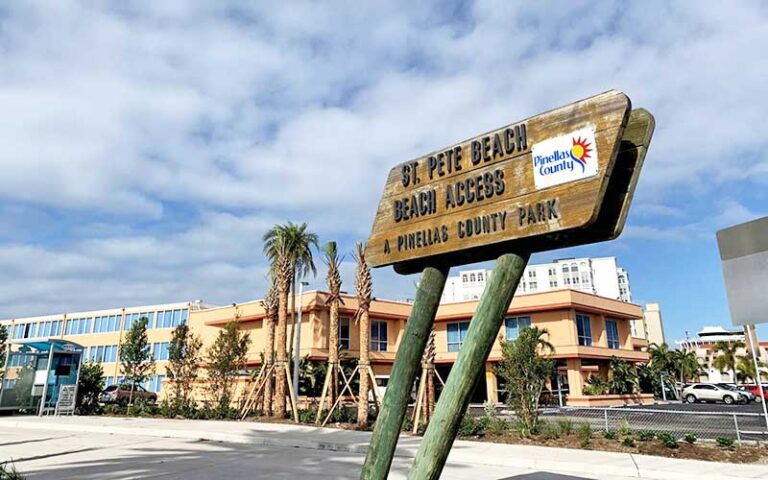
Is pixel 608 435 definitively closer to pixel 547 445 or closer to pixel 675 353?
pixel 547 445

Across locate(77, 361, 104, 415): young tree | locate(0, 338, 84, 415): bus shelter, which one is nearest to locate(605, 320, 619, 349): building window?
locate(77, 361, 104, 415): young tree

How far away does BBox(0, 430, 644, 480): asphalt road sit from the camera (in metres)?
9.23

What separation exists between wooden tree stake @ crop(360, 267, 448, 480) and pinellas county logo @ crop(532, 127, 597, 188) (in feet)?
4.10

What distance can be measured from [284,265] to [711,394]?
3526 centimetres

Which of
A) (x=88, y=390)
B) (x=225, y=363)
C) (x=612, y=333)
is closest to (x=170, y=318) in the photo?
(x=88, y=390)

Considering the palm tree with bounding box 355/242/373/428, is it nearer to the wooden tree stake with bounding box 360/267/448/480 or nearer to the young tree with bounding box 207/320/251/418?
the young tree with bounding box 207/320/251/418

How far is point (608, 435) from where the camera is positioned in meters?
14.0

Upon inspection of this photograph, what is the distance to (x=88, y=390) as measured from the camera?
1081 inches

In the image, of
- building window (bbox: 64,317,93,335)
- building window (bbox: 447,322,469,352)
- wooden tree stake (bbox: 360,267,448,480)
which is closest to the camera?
wooden tree stake (bbox: 360,267,448,480)

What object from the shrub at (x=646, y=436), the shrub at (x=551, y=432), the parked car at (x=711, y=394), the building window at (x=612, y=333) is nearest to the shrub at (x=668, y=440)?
the shrub at (x=646, y=436)

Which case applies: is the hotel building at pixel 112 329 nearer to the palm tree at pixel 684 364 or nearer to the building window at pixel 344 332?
the building window at pixel 344 332

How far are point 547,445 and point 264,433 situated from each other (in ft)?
27.2

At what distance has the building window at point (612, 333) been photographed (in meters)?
40.0

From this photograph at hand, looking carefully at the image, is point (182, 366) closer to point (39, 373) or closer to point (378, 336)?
point (39, 373)
